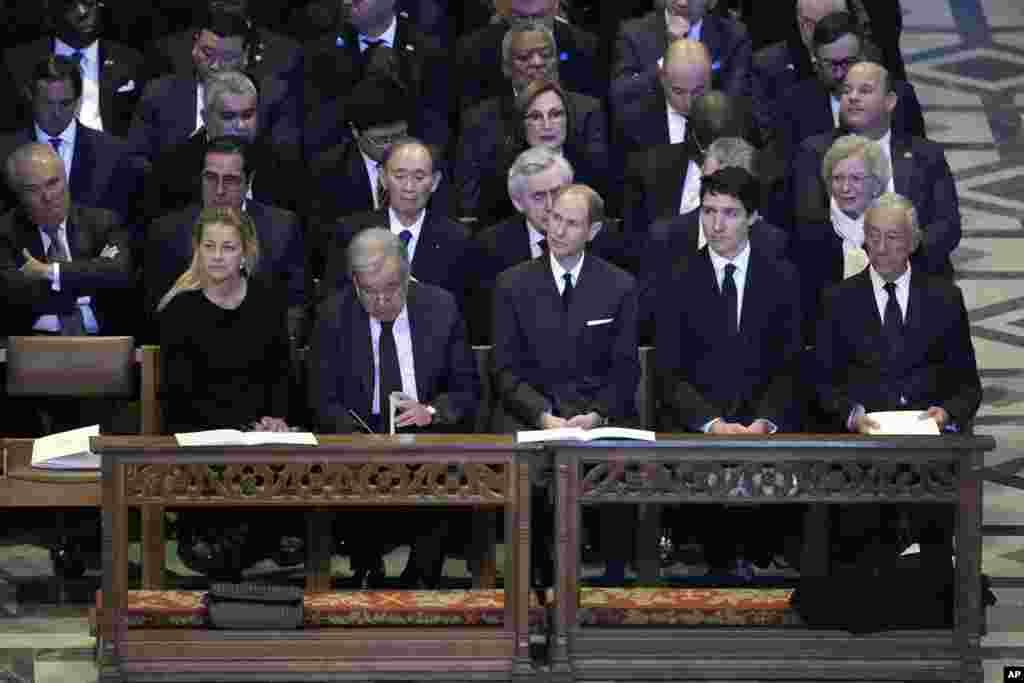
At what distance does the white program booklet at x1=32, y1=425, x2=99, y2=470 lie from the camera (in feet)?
27.0

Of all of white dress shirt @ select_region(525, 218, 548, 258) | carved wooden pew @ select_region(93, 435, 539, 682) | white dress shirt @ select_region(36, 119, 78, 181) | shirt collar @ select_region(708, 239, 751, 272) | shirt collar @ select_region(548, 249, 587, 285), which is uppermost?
white dress shirt @ select_region(36, 119, 78, 181)

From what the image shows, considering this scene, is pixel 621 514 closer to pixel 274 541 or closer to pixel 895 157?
pixel 274 541

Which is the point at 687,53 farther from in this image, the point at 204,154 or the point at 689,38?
the point at 204,154

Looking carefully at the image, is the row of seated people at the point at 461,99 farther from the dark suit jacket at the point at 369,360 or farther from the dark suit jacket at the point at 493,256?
the dark suit jacket at the point at 369,360

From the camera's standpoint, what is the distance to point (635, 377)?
8422 millimetres

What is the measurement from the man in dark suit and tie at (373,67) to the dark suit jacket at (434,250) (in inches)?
42.3

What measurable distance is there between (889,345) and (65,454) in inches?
115

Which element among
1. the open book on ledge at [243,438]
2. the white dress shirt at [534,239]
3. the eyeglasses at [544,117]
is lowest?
the open book on ledge at [243,438]

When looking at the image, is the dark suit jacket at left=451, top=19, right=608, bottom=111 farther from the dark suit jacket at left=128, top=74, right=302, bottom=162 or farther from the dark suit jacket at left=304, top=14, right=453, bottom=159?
the dark suit jacket at left=128, top=74, right=302, bottom=162

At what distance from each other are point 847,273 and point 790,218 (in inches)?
22.2

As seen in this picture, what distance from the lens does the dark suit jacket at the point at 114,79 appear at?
10.5 metres

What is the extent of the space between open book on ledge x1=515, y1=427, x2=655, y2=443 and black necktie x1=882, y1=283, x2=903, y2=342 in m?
1.31

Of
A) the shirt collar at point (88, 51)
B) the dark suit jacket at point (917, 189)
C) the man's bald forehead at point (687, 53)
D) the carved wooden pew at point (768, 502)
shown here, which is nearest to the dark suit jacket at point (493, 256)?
the dark suit jacket at point (917, 189)

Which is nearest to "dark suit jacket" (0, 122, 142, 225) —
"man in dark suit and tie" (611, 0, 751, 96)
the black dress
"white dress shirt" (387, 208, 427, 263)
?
"white dress shirt" (387, 208, 427, 263)
